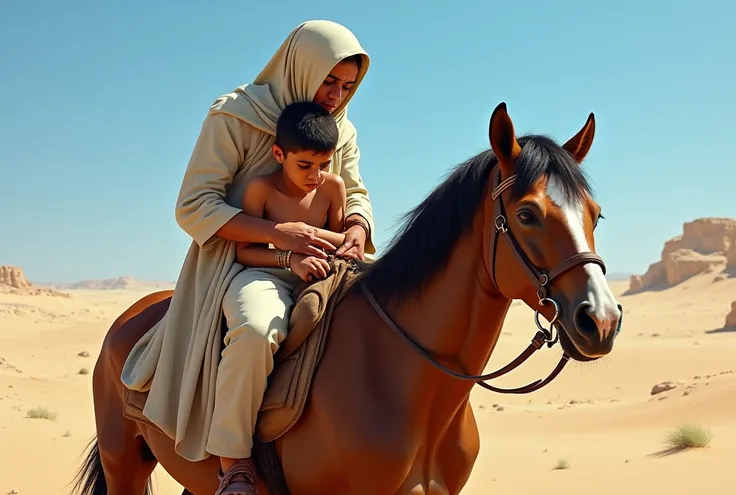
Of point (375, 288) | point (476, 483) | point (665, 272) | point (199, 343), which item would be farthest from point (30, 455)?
point (665, 272)

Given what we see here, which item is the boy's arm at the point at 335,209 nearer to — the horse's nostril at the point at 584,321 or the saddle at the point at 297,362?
the saddle at the point at 297,362

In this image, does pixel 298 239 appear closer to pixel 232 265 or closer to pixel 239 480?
pixel 232 265

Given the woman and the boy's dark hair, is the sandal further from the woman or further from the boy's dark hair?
the boy's dark hair

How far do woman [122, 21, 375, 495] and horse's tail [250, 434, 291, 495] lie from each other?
0.10 m

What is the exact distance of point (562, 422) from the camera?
1419cm

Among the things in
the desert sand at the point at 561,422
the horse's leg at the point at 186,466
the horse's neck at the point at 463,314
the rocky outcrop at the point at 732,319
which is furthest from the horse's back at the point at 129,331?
the rocky outcrop at the point at 732,319

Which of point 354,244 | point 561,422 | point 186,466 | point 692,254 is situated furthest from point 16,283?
point 354,244

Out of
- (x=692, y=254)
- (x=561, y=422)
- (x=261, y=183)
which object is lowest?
(x=692, y=254)

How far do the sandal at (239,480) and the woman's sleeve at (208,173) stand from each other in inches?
42.0

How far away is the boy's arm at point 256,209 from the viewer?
3424 millimetres

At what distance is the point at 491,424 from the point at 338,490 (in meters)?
12.4

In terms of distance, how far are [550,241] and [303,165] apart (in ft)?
4.21

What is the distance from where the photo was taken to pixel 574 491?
8359 mm

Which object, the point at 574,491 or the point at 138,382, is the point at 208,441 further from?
the point at 574,491
